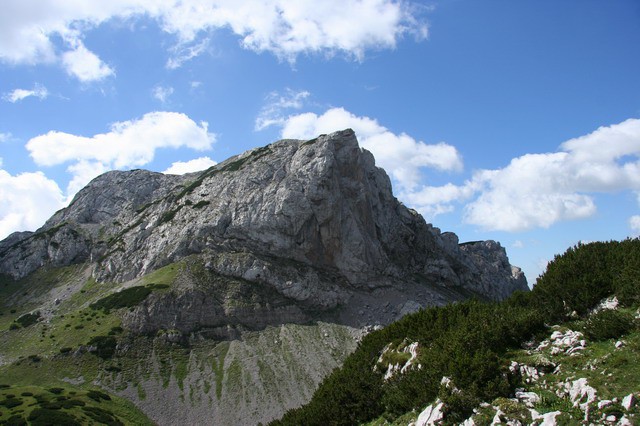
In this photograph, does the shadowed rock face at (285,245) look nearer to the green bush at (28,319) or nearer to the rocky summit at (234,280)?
the rocky summit at (234,280)

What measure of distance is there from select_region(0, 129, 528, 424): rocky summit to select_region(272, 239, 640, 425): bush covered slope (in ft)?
154

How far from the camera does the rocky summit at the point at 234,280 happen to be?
8044 cm

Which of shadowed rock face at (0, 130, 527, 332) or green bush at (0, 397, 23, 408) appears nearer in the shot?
green bush at (0, 397, 23, 408)

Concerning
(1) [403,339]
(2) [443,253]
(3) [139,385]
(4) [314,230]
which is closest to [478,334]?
(1) [403,339]

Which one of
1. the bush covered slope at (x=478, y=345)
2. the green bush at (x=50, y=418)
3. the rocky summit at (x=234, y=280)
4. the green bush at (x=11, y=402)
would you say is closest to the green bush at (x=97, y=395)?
the rocky summit at (x=234, y=280)

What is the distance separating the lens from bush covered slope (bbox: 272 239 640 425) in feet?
61.5

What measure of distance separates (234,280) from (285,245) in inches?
633

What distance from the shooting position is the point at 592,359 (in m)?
17.7

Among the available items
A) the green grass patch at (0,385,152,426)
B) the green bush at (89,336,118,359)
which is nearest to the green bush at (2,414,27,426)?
the green grass patch at (0,385,152,426)

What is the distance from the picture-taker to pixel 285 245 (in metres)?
114

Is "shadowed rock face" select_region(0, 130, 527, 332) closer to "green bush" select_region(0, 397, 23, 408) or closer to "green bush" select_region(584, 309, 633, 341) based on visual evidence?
"green bush" select_region(0, 397, 23, 408)

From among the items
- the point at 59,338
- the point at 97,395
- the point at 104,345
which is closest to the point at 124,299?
the point at 59,338

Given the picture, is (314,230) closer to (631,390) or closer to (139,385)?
(139,385)

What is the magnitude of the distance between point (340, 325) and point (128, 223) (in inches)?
3353
